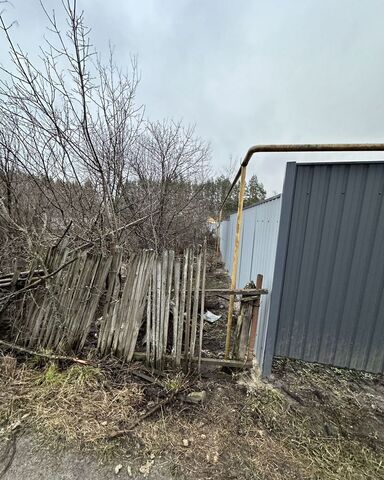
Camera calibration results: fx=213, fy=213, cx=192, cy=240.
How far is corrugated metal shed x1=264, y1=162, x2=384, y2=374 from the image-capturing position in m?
1.76

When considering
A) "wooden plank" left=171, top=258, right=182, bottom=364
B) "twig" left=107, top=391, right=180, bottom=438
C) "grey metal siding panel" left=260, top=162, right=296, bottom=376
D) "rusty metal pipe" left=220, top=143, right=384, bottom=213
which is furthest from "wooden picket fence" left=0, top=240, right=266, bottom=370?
"rusty metal pipe" left=220, top=143, right=384, bottom=213

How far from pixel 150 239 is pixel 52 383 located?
3214 millimetres

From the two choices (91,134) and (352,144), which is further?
(91,134)

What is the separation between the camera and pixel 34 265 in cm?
228

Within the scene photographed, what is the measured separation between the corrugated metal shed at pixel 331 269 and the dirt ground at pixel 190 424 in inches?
11.1

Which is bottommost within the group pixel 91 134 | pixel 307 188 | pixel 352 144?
pixel 307 188

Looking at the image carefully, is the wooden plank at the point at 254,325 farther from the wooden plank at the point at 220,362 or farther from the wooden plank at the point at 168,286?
the wooden plank at the point at 168,286

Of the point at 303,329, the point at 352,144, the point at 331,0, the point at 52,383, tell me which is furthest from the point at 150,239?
the point at 331,0

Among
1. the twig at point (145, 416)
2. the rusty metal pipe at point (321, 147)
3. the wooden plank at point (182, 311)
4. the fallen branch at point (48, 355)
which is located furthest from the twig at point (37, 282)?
the rusty metal pipe at point (321, 147)

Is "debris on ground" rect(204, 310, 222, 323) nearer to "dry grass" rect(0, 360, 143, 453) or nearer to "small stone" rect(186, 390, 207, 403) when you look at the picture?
"small stone" rect(186, 390, 207, 403)

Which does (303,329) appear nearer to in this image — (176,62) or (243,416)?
(243,416)

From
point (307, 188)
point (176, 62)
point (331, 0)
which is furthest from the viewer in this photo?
point (176, 62)

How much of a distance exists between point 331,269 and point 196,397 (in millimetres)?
1590

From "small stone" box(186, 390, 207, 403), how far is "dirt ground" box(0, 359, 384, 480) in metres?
0.03
